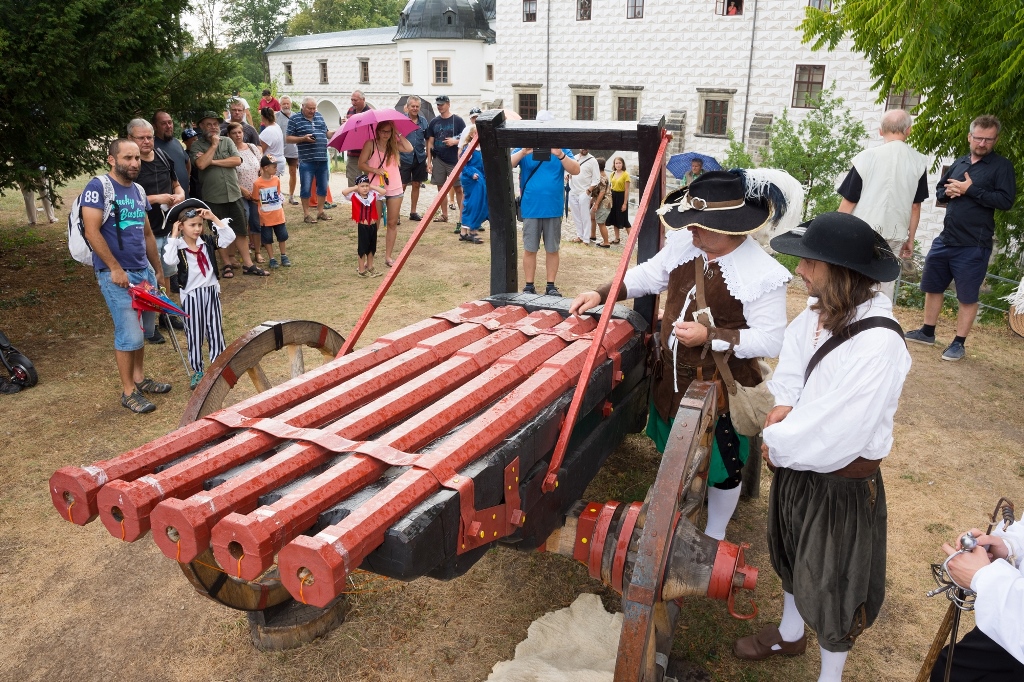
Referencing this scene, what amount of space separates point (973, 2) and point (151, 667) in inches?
314

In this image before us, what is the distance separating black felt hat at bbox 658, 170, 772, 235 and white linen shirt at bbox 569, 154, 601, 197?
295 inches

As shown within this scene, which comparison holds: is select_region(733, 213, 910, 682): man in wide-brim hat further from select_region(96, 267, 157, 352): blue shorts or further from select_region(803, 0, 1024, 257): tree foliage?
select_region(803, 0, 1024, 257): tree foliage

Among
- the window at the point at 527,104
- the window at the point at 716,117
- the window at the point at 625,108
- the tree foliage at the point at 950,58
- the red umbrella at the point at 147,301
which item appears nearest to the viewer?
the red umbrella at the point at 147,301

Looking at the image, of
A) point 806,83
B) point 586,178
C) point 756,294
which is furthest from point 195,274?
point 806,83

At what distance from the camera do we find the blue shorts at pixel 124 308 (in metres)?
4.79

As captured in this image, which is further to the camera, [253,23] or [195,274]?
[253,23]

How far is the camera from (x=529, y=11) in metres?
29.3

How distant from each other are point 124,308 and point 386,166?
164 inches

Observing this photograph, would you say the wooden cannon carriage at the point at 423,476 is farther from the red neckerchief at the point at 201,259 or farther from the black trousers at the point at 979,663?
the red neckerchief at the point at 201,259

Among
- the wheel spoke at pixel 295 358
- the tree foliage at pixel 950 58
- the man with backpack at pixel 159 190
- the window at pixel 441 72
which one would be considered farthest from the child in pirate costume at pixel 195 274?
the window at pixel 441 72

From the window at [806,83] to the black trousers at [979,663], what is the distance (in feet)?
81.4

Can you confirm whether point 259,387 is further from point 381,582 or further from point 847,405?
point 847,405

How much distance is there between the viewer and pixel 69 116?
6191 mm

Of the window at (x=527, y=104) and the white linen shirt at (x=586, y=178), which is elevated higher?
the window at (x=527, y=104)
